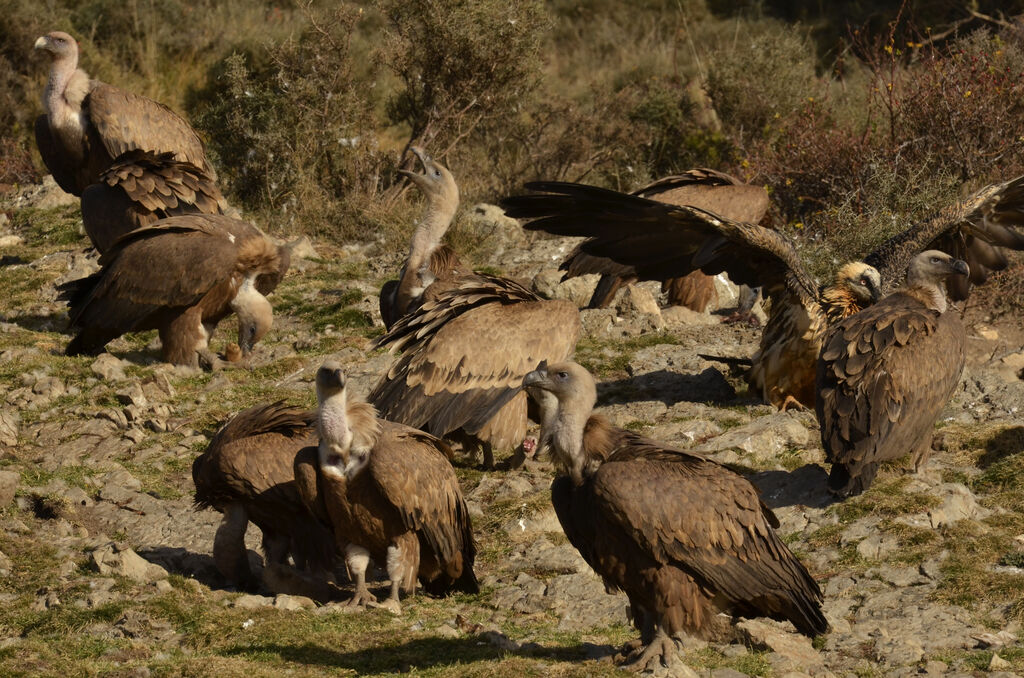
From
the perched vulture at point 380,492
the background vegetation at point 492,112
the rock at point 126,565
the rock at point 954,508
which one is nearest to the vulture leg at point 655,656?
the perched vulture at point 380,492

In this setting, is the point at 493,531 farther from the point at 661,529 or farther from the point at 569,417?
the point at 661,529

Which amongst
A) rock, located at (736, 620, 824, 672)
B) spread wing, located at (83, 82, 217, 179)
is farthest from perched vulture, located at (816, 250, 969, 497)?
spread wing, located at (83, 82, 217, 179)

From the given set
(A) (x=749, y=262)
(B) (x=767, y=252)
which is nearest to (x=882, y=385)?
(B) (x=767, y=252)

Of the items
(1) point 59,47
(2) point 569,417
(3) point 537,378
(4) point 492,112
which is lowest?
(4) point 492,112

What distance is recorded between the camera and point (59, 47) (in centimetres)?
1263

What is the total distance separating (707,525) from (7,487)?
4.25 m

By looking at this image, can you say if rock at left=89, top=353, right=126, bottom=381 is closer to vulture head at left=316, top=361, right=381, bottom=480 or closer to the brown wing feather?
vulture head at left=316, top=361, right=381, bottom=480

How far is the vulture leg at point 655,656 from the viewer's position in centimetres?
532

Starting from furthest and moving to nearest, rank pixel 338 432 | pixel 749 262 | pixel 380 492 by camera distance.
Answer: pixel 749 262
pixel 380 492
pixel 338 432

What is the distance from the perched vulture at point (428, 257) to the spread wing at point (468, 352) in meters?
0.80

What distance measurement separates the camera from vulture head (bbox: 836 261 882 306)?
9.46 metres

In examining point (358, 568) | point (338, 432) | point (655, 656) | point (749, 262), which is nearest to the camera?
point (655, 656)

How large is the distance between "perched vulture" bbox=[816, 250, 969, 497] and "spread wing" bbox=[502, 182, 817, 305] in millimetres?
976

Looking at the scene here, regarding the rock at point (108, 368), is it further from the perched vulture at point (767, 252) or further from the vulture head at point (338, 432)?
the vulture head at point (338, 432)
